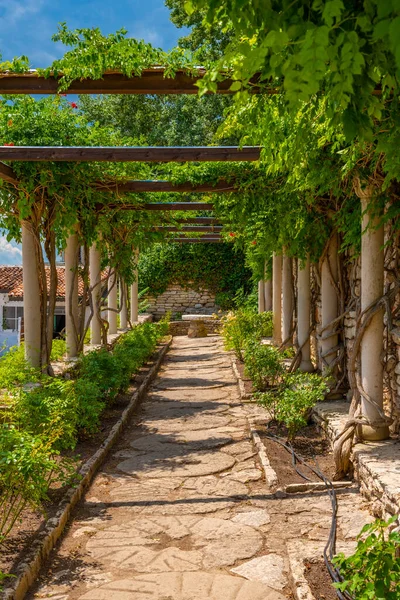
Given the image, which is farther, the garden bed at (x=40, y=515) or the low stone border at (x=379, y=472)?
the low stone border at (x=379, y=472)

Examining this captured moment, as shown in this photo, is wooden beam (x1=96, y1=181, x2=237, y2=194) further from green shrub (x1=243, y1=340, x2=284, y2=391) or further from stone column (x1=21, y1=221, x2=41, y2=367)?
green shrub (x1=243, y1=340, x2=284, y2=391)

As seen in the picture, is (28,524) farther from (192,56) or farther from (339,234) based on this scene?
(339,234)

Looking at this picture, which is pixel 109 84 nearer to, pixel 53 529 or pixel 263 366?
pixel 53 529

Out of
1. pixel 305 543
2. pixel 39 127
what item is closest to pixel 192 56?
pixel 39 127

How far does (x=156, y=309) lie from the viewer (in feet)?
73.7

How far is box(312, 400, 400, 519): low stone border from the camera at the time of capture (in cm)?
402

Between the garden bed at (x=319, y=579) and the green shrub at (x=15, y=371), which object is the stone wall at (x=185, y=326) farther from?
the garden bed at (x=319, y=579)

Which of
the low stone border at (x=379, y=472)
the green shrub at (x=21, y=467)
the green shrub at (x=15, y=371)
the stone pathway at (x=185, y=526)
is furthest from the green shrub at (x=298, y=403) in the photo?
the green shrub at (x=21, y=467)

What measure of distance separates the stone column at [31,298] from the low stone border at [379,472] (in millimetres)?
3679

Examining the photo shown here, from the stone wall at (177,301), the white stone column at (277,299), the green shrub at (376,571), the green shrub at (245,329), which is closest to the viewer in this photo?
the green shrub at (376,571)

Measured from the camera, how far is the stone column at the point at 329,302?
753cm

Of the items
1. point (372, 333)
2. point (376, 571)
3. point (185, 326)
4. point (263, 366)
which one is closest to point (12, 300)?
point (185, 326)

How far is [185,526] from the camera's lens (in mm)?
4391

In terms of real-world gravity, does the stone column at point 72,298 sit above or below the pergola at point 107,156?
below
